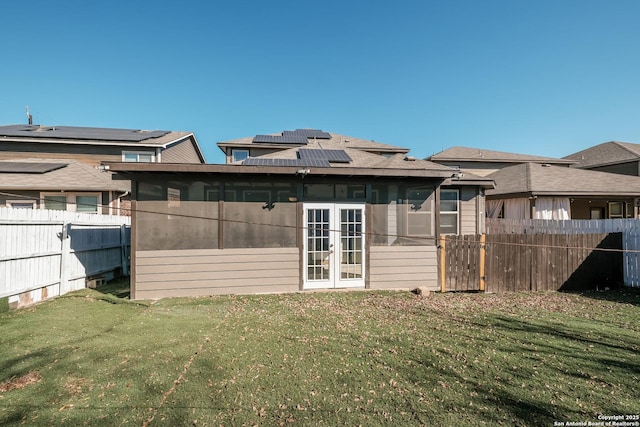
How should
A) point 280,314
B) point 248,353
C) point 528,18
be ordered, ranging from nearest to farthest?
point 248,353 < point 280,314 < point 528,18

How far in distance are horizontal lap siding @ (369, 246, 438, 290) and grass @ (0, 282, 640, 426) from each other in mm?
1612

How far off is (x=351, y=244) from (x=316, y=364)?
431cm

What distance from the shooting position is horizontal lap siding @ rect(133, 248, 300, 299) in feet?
22.5

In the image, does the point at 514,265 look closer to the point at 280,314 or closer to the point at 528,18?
the point at 280,314

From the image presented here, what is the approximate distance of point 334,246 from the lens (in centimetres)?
759

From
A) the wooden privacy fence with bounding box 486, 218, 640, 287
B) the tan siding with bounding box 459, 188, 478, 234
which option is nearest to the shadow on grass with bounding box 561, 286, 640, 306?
the wooden privacy fence with bounding box 486, 218, 640, 287

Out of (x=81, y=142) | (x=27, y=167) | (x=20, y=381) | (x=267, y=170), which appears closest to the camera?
(x=20, y=381)

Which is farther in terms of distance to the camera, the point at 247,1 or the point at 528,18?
the point at 247,1

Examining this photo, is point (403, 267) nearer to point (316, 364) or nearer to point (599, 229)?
point (316, 364)

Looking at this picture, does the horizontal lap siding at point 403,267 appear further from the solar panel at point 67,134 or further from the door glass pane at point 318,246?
the solar panel at point 67,134

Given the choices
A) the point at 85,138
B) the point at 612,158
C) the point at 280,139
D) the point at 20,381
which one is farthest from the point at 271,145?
the point at 612,158

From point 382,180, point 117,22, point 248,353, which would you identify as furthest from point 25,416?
point 117,22

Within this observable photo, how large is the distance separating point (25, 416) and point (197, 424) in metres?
1.53

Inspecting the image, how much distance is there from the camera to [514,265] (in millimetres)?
7727
